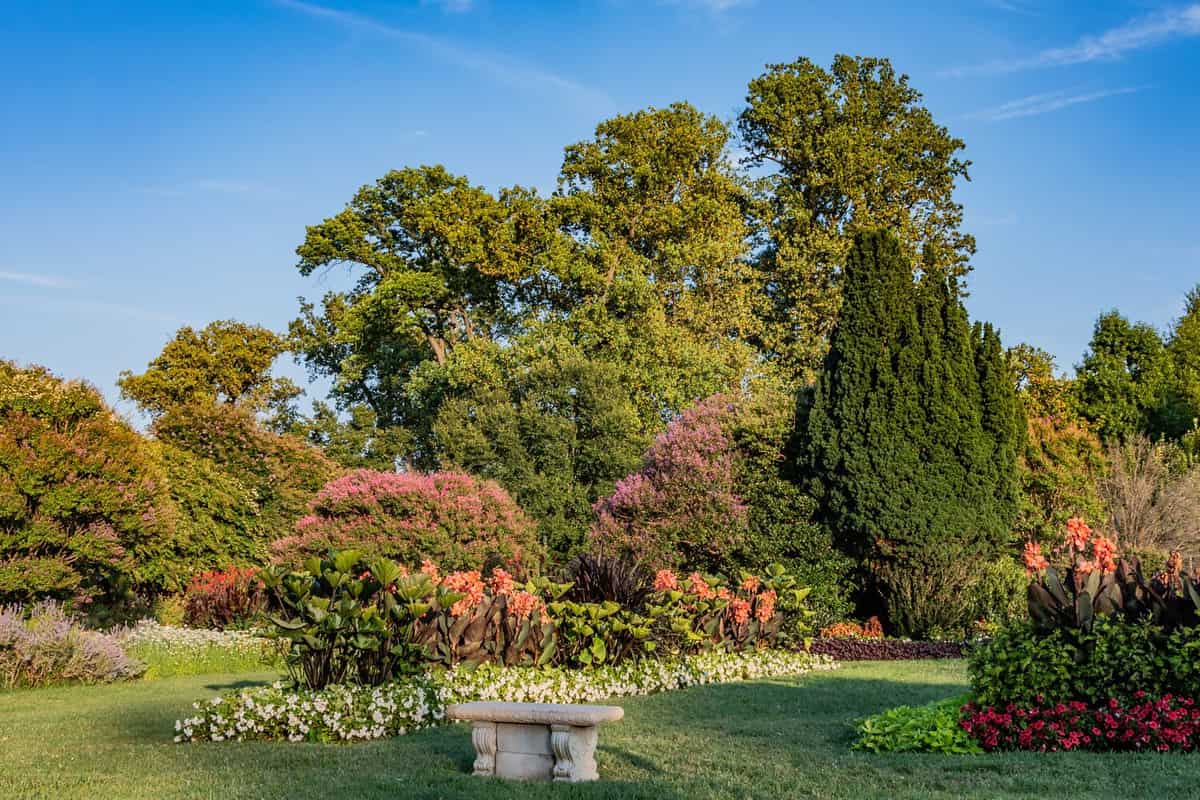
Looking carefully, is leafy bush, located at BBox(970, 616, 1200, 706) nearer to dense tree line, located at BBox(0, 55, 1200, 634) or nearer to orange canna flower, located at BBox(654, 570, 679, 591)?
orange canna flower, located at BBox(654, 570, 679, 591)

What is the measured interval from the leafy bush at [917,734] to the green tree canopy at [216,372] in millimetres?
26915

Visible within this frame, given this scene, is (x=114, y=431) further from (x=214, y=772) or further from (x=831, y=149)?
(x=831, y=149)

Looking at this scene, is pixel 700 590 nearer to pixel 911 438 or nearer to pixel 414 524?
pixel 911 438

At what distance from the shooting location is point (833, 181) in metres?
26.1

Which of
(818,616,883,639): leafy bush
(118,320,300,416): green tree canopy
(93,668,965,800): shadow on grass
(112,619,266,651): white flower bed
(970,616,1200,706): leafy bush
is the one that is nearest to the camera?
(93,668,965,800): shadow on grass

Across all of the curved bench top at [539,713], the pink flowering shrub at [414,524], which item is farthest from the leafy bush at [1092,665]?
the pink flowering shrub at [414,524]

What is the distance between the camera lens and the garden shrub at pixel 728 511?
15.7 metres

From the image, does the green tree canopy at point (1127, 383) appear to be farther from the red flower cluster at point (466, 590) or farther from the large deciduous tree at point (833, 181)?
the red flower cluster at point (466, 590)

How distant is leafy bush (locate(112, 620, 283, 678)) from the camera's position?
12914mm

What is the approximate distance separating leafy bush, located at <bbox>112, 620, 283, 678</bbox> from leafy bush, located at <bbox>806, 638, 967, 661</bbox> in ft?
21.1

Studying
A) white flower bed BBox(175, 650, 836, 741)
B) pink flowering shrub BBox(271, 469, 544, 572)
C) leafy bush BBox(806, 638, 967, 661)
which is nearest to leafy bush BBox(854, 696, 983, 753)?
white flower bed BBox(175, 650, 836, 741)

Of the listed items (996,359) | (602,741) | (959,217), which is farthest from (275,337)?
(602,741)

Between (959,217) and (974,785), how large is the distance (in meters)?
23.2

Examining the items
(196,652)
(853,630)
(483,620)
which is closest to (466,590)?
(483,620)
